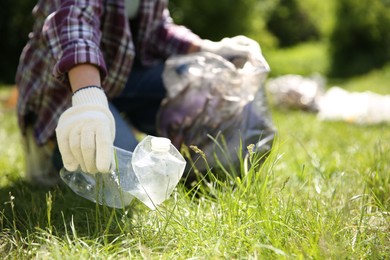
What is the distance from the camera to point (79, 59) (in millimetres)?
1470

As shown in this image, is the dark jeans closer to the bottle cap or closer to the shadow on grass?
the shadow on grass

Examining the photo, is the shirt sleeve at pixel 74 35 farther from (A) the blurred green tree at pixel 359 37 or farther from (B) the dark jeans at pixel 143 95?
(A) the blurred green tree at pixel 359 37

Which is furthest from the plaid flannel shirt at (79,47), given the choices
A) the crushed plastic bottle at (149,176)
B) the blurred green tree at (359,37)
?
the blurred green tree at (359,37)

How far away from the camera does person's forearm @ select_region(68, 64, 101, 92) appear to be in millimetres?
1460

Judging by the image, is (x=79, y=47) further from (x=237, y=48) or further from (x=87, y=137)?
(x=237, y=48)

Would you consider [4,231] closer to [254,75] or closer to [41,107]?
[41,107]

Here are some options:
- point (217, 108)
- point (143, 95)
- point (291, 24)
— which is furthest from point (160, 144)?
point (291, 24)

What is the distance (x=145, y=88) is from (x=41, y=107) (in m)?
0.41

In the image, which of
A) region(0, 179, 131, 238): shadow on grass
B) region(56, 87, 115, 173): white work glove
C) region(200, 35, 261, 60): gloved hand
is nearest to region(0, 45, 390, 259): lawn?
region(0, 179, 131, 238): shadow on grass

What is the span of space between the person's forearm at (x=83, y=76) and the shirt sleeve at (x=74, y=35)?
0.05ft

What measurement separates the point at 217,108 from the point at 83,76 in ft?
1.73

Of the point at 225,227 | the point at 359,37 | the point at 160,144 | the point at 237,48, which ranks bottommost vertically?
the point at 359,37

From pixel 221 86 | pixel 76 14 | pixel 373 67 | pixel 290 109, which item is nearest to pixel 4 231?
pixel 76 14

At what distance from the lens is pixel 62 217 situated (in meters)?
1.44
